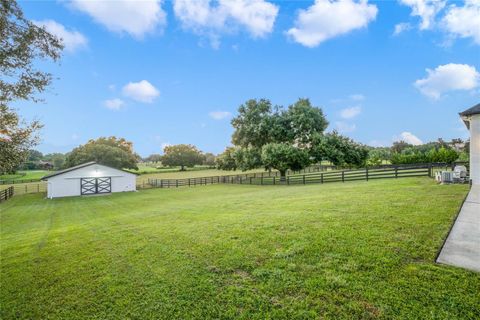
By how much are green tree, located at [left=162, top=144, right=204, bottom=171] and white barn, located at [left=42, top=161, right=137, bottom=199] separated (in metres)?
42.0

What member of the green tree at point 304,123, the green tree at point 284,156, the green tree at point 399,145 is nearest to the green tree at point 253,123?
the green tree at point 304,123

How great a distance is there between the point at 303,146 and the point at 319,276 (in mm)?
22457

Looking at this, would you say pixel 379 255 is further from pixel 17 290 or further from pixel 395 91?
pixel 395 91

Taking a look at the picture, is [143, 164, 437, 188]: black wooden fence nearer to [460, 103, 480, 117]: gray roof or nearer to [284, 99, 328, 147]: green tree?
[284, 99, 328, 147]: green tree

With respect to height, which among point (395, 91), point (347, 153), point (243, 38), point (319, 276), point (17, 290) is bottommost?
point (17, 290)

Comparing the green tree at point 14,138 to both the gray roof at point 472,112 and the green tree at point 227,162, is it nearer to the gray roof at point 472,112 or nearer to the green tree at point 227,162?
the gray roof at point 472,112

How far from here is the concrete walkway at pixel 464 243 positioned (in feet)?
11.2

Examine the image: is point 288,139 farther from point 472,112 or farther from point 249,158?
point 472,112

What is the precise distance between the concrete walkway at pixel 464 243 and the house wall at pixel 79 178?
2830 centimetres

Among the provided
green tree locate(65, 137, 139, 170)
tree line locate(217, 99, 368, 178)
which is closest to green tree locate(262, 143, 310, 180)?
tree line locate(217, 99, 368, 178)

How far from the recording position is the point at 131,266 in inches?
165

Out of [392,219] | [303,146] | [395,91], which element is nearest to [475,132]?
[392,219]

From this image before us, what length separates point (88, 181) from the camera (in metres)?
25.0

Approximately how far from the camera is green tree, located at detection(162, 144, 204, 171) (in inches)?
2731
